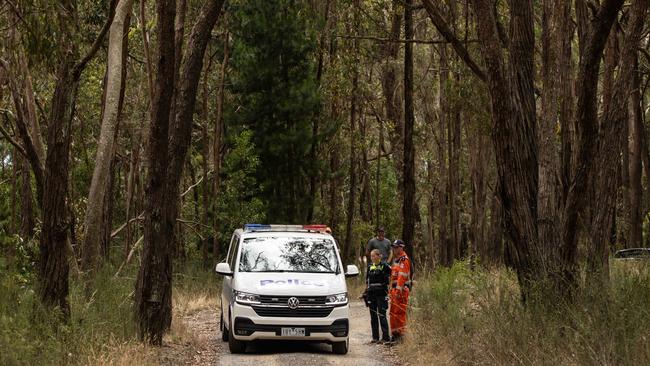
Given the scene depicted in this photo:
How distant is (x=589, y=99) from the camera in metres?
11.7

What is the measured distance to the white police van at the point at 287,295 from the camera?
14109mm

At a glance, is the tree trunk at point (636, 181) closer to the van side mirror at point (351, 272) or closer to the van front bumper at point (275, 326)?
the van side mirror at point (351, 272)

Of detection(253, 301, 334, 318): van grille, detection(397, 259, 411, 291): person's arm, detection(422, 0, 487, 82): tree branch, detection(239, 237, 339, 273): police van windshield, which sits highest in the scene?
detection(422, 0, 487, 82): tree branch

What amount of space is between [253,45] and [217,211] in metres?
6.34

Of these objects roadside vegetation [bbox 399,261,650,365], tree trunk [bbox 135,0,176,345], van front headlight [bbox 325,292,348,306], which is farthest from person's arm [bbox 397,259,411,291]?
tree trunk [bbox 135,0,176,345]

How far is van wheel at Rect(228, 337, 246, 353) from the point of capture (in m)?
14.3

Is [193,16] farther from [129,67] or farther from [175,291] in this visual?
[175,291]

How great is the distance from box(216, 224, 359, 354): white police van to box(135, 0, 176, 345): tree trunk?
118 cm

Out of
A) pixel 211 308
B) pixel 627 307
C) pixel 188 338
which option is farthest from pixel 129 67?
pixel 627 307

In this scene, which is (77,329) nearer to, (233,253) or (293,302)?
(293,302)

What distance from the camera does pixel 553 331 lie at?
9539 millimetres

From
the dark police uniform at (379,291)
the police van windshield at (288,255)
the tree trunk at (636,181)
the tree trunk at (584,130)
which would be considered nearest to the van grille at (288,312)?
the police van windshield at (288,255)

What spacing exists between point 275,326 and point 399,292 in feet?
8.02

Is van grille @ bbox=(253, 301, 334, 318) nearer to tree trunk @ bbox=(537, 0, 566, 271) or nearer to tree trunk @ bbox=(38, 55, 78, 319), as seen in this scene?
tree trunk @ bbox=(38, 55, 78, 319)
